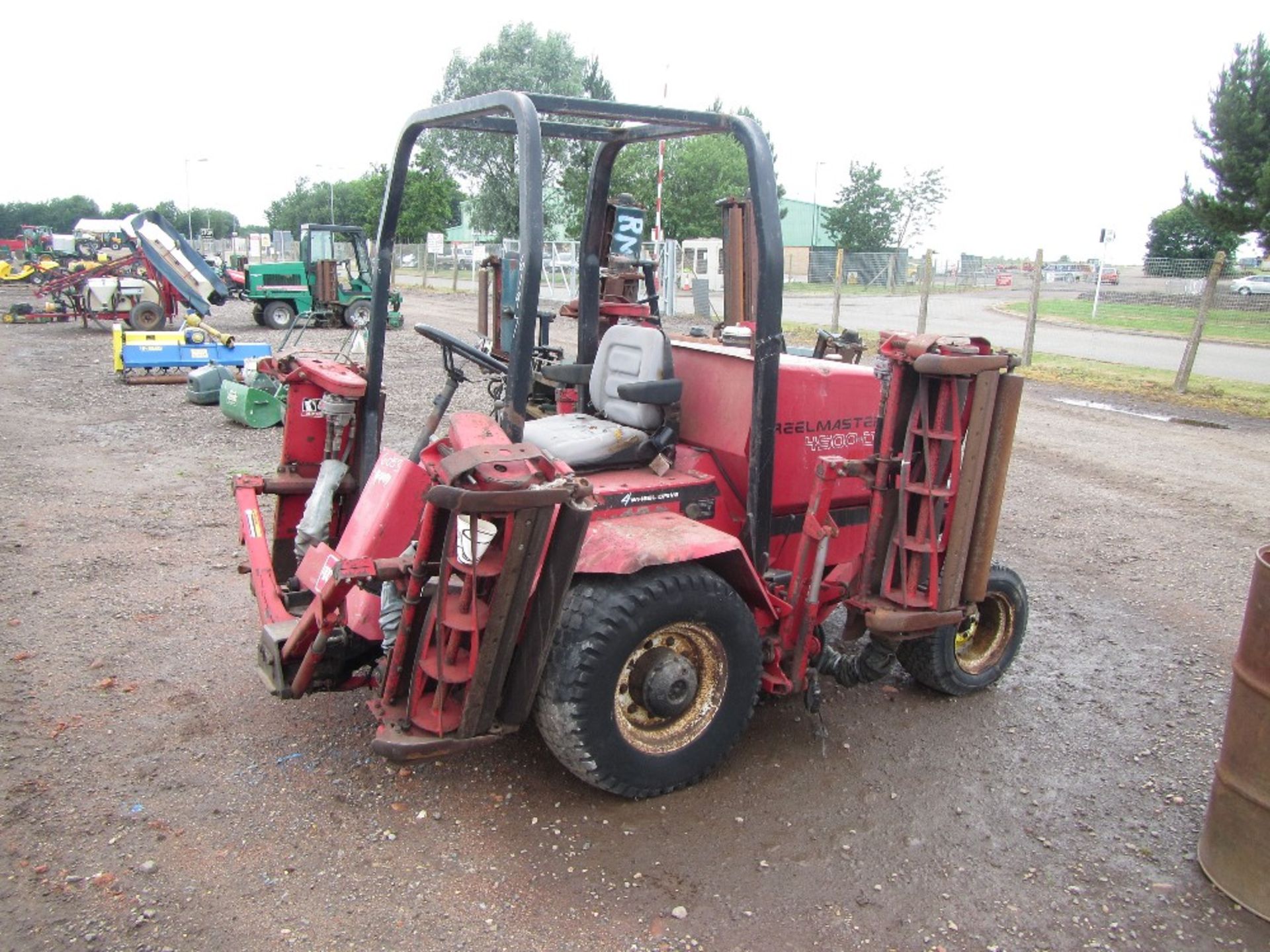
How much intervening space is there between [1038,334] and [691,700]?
2032cm

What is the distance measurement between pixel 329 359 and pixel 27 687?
190 cm

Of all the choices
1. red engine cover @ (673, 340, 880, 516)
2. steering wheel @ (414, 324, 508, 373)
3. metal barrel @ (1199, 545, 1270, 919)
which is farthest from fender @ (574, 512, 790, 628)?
metal barrel @ (1199, 545, 1270, 919)

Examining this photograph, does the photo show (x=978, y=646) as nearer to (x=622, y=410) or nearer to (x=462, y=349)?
(x=622, y=410)

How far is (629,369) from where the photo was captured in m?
3.95

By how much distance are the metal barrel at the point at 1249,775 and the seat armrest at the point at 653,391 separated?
2011 millimetres

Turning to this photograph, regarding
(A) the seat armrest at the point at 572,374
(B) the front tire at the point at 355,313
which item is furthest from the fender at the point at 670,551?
(B) the front tire at the point at 355,313

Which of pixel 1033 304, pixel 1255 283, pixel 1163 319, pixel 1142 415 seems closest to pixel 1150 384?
pixel 1033 304

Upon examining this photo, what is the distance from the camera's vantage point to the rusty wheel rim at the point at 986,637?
429cm

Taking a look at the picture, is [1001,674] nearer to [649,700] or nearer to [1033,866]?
[1033,866]

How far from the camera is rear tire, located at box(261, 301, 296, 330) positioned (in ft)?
70.3

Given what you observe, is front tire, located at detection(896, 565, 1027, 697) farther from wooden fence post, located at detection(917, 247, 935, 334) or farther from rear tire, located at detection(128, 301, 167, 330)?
rear tire, located at detection(128, 301, 167, 330)

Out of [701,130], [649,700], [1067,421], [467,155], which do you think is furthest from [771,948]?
[467,155]

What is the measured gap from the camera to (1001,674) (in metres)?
4.42

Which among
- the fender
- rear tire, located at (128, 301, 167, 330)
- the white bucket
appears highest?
the white bucket
